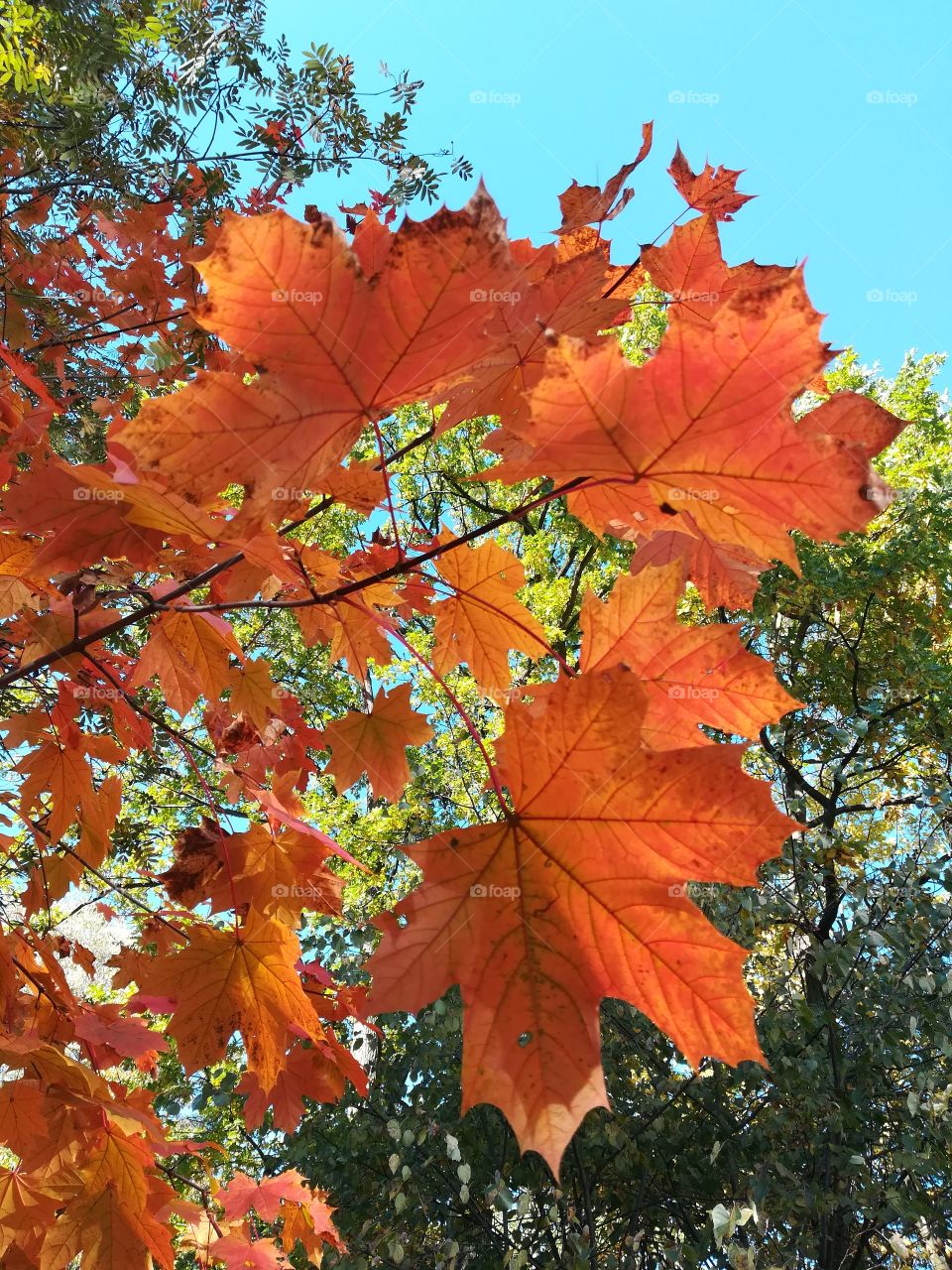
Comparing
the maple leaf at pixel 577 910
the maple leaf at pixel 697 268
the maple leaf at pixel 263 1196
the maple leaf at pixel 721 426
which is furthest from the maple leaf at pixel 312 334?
the maple leaf at pixel 263 1196

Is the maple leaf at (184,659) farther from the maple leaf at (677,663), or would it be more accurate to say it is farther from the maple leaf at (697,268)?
the maple leaf at (697,268)

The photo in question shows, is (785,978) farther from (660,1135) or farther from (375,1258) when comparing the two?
(375,1258)

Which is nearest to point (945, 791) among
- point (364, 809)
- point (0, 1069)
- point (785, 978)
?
point (785, 978)

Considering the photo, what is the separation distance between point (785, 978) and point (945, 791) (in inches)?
49.1

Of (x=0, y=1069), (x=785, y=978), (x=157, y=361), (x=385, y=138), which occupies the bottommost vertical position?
(x=0, y=1069)

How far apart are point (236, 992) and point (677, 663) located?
0.99 m

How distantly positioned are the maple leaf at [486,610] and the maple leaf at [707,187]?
0.68 metres

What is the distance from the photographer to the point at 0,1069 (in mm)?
1390

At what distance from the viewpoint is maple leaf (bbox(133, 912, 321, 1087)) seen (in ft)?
4.26

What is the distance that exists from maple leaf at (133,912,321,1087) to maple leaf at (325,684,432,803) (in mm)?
297

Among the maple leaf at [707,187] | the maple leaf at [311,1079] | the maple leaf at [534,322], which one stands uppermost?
the maple leaf at [707,187]

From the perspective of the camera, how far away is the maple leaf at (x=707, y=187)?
1.26 meters

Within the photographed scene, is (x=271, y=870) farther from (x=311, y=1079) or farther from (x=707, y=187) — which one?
(x=707, y=187)

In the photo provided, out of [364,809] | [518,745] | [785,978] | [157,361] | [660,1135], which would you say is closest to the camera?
Answer: [518,745]
